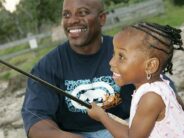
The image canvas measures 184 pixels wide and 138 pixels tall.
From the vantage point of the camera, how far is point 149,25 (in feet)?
8.54

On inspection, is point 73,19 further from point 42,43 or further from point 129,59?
point 42,43

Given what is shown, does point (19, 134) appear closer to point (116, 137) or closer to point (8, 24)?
point (116, 137)

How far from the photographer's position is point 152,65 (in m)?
2.47

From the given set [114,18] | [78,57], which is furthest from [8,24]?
[78,57]

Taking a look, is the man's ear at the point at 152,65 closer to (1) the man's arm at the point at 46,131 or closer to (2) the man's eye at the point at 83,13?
(1) the man's arm at the point at 46,131

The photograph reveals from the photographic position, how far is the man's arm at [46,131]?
309 centimetres

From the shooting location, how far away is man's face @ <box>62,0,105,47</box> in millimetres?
3428

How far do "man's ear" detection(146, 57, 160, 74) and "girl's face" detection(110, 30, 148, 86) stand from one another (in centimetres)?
2

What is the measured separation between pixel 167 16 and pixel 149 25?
1455cm

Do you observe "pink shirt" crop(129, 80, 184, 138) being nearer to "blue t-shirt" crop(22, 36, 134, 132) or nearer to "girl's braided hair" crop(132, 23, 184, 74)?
"girl's braided hair" crop(132, 23, 184, 74)

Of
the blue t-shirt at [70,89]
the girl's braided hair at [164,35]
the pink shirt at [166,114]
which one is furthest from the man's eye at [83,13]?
the pink shirt at [166,114]

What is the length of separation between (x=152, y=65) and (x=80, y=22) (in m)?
1.10

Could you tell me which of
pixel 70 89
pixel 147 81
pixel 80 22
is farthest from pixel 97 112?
pixel 80 22

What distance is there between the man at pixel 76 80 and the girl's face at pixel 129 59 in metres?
0.80
